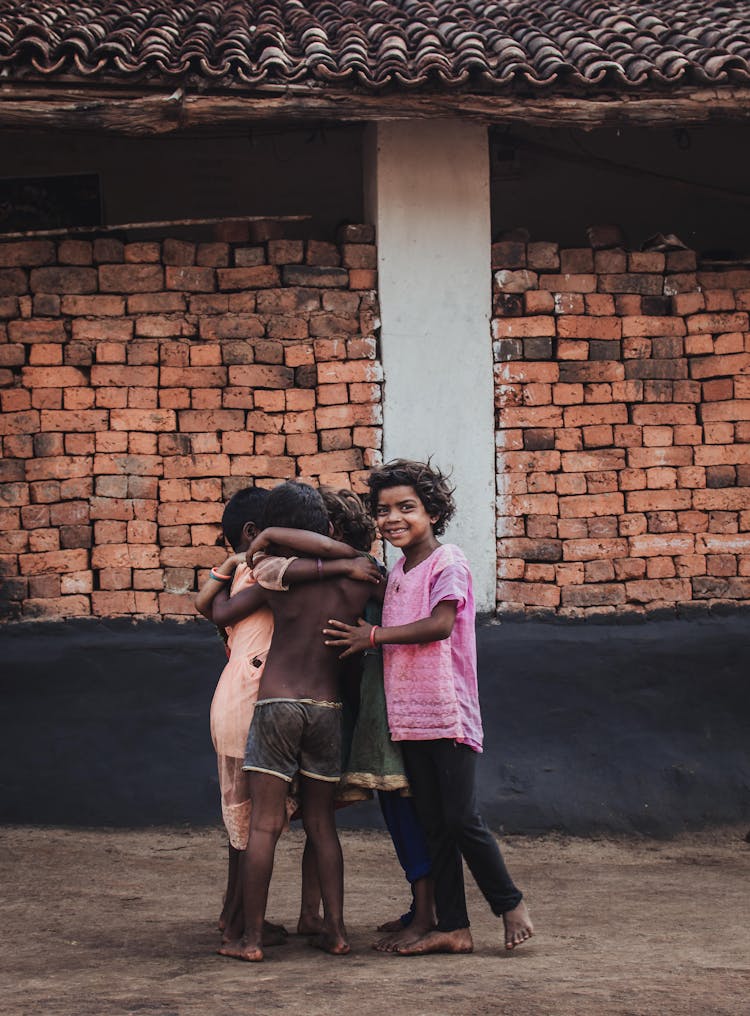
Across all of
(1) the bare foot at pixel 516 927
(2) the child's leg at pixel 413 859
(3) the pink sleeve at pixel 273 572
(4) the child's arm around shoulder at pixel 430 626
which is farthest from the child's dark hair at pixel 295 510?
(1) the bare foot at pixel 516 927

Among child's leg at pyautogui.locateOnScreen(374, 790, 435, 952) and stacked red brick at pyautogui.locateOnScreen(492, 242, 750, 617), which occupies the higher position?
stacked red brick at pyautogui.locateOnScreen(492, 242, 750, 617)

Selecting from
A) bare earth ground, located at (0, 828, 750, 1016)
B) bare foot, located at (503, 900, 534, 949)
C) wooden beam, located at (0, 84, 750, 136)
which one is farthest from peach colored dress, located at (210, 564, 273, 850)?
wooden beam, located at (0, 84, 750, 136)

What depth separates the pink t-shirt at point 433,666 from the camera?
13.2 feet

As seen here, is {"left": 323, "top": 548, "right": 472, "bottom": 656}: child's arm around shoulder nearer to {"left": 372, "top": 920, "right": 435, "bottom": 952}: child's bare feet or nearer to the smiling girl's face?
the smiling girl's face

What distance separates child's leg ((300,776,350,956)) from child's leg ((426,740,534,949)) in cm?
37

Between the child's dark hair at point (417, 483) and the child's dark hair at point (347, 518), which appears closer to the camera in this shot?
the child's dark hair at point (417, 483)

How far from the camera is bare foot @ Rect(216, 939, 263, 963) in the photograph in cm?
383

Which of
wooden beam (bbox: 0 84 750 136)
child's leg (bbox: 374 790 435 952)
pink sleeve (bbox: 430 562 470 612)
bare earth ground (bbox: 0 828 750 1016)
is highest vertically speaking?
wooden beam (bbox: 0 84 750 136)

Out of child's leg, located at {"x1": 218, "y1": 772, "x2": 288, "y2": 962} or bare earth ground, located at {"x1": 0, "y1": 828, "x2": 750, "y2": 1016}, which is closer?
bare earth ground, located at {"x1": 0, "y1": 828, "x2": 750, "y2": 1016}

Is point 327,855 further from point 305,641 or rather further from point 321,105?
point 321,105

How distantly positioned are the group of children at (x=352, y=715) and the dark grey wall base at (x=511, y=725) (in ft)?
6.89

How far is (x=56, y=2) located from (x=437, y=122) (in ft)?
7.43

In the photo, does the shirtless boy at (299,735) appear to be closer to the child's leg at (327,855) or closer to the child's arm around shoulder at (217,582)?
the child's leg at (327,855)

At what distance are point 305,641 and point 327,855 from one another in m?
0.68
